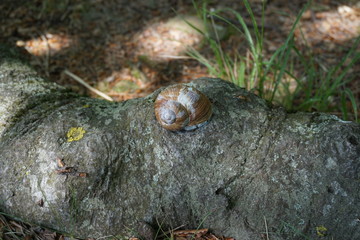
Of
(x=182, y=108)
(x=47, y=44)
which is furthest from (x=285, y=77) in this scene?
(x=47, y=44)

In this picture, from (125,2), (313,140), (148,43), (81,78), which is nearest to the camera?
(313,140)

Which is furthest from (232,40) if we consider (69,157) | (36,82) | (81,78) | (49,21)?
→ (69,157)

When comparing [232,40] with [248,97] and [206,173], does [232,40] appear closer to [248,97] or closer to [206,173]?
[248,97]

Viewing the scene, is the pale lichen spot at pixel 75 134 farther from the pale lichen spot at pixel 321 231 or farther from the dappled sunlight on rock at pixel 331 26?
the dappled sunlight on rock at pixel 331 26

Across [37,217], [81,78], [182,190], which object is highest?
[182,190]

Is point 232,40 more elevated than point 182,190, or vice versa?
point 182,190
